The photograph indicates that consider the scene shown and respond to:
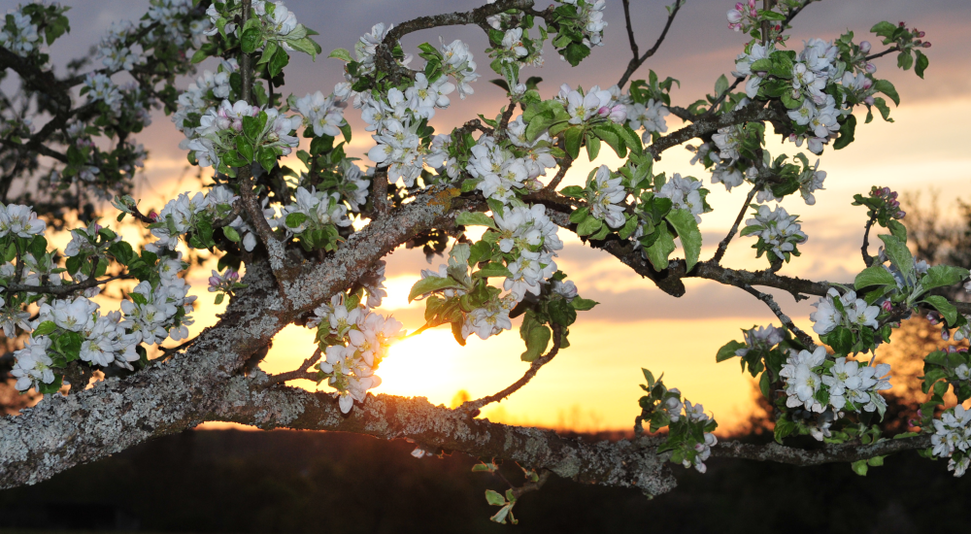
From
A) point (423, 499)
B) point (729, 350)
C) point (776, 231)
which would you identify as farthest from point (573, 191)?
point (423, 499)

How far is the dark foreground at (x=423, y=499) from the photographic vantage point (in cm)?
1160

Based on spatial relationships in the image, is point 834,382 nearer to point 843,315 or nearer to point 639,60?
point 843,315

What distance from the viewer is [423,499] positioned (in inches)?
513

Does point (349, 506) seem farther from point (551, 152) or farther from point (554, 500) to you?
point (551, 152)

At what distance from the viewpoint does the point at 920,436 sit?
3.32m

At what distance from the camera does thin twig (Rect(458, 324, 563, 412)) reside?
2.82 m

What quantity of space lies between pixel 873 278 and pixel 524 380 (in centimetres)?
137

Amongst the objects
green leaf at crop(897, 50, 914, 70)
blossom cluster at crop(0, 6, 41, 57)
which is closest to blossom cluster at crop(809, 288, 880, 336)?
green leaf at crop(897, 50, 914, 70)

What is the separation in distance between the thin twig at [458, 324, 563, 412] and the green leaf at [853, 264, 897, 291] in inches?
45.4

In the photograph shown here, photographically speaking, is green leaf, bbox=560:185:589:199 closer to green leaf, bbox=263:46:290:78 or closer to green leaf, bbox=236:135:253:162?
green leaf, bbox=236:135:253:162

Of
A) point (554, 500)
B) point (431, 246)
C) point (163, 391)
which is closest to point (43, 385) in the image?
point (163, 391)

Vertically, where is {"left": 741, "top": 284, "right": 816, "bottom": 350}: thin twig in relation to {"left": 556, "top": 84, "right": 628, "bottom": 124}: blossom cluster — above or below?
below

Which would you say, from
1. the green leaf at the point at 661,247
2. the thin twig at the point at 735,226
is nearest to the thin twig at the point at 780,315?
the thin twig at the point at 735,226

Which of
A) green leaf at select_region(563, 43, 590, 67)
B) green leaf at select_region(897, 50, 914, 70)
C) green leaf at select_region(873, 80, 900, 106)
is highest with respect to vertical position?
green leaf at select_region(897, 50, 914, 70)
